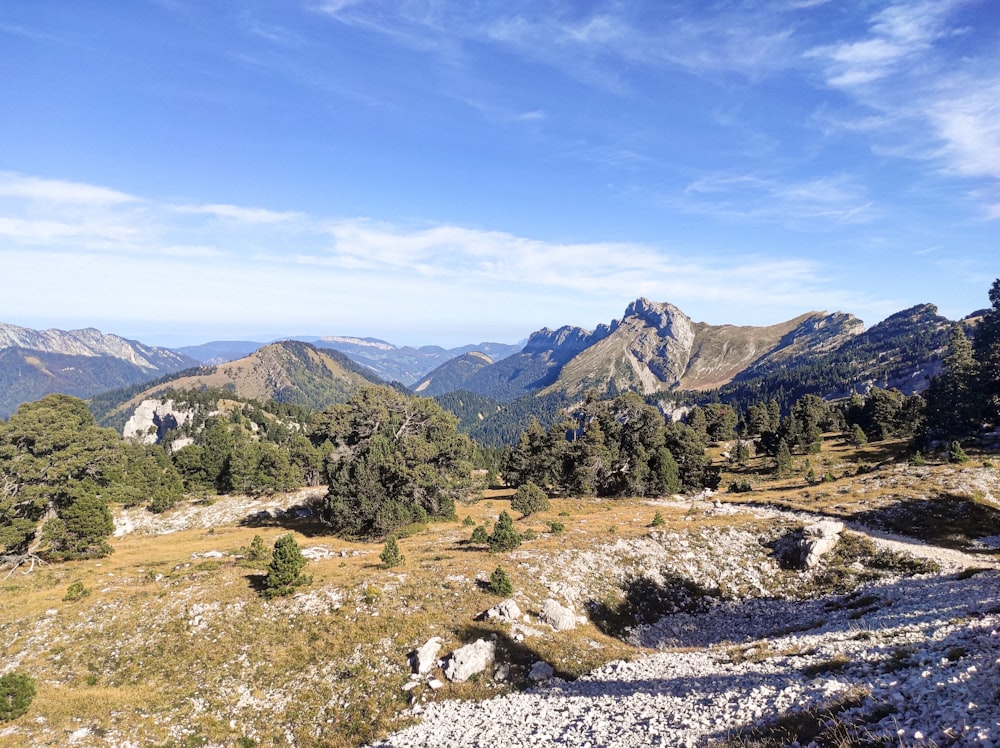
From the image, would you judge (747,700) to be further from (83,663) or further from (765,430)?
(765,430)

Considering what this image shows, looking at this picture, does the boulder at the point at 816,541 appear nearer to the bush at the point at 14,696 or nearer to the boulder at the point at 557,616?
the boulder at the point at 557,616

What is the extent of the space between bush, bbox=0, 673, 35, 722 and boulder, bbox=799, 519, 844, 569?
4886cm

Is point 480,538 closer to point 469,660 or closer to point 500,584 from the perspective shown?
point 500,584

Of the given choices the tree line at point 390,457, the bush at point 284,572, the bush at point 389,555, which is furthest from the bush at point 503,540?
the tree line at point 390,457

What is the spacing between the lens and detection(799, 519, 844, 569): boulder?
3706 centimetres

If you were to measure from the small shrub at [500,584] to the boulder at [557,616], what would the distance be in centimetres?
272

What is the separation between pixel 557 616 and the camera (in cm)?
2917

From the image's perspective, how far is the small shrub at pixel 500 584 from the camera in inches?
1227

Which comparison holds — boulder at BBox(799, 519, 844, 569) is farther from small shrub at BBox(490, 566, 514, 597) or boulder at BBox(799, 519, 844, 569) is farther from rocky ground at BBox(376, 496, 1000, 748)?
small shrub at BBox(490, 566, 514, 597)

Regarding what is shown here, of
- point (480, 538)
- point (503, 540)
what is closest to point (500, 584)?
point (503, 540)

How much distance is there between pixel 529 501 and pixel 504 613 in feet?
112

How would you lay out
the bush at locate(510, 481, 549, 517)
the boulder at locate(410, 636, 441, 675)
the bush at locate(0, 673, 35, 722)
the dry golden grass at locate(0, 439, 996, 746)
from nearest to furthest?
1. the bush at locate(0, 673, 35, 722)
2. the dry golden grass at locate(0, 439, 996, 746)
3. the boulder at locate(410, 636, 441, 675)
4. the bush at locate(510, 481, 549, 517)

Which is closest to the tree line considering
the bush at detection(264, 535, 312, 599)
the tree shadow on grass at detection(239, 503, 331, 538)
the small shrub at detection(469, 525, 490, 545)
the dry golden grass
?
the tree shadow on grass at detection(239, 503, 331, 538)

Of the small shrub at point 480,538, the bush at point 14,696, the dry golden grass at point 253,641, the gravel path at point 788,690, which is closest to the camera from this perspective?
the gravel path at point 788,690
